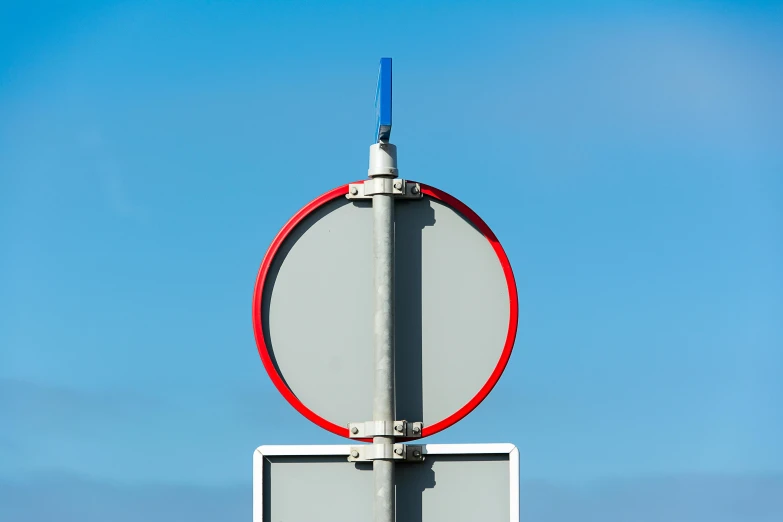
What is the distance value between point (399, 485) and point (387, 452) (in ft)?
0.54

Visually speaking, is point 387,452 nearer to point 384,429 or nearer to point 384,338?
point 384,429

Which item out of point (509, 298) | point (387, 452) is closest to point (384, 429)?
point (387, 452)

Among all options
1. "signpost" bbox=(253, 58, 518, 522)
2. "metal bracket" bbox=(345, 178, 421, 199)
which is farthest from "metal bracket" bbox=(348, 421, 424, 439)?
"metal bracket" bbox=(345, 178, 421, 199)

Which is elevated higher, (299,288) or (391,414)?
(299,288)

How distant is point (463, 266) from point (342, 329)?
0.47 metres

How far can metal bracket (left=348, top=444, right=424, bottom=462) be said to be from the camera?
3.77 metres

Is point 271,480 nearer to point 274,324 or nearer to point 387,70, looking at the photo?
→ point 274,324

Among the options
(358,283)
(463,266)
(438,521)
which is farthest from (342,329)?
(438,521)

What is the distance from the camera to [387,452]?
3.77 metres

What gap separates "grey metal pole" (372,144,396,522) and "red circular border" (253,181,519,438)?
0.52ft

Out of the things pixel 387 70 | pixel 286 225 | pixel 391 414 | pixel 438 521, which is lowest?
pixel 438 521

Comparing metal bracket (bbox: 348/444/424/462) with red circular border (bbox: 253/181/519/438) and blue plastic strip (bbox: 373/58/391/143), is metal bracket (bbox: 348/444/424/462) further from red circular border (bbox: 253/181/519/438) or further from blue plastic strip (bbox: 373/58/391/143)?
blue plastic strip (bbox: 373/58/391/143)

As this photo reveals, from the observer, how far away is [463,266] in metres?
4.01

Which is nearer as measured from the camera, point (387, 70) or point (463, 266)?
point (387, 70)
